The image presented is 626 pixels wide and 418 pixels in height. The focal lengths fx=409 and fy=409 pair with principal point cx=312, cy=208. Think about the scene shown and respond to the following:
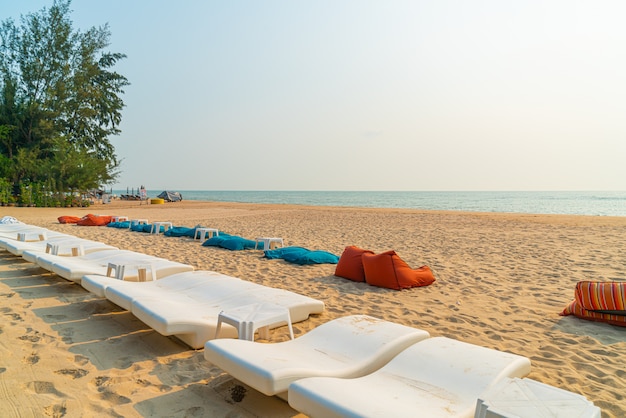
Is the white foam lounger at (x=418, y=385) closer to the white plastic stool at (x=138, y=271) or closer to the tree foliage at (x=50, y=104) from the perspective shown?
the white plastic stool at (x=138, y=271)

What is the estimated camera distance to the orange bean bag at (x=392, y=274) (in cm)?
546

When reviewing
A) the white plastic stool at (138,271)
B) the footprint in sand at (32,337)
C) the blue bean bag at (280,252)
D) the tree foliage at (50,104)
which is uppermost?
the tree foliage at (50,104)

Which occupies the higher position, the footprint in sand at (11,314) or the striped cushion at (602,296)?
the striped cushion at (602,296)

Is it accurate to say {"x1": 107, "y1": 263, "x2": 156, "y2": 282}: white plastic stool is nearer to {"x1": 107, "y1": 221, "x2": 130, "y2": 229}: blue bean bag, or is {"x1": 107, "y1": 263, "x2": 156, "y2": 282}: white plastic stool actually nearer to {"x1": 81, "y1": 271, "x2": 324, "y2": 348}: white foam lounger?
{"x1": 81, "y1": 271, "x2": 324, "y2": 348}: white foam lounger

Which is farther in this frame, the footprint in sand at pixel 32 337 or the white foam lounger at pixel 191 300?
the footprint in sand at pixel 32 337

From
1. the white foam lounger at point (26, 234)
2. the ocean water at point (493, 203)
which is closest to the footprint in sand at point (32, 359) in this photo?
the white foam lounger at point (26, 234)

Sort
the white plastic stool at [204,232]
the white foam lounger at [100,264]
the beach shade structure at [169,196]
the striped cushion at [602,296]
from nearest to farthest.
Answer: the striped cushion at [602,296], the white foam lounger at [100,264], the white plastic stool at [204,232], the beach shade structure at [169,196]

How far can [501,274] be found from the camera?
6.47 meters

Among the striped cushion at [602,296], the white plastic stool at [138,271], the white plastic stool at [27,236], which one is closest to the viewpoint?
the striped cushion at [602,296]

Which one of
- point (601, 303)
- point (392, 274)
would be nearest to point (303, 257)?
point (392, 274)

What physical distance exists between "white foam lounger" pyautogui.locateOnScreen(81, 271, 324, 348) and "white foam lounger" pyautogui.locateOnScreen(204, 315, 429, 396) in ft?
2.28

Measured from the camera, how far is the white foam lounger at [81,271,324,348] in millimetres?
2902

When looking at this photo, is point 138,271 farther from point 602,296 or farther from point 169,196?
point 169,196

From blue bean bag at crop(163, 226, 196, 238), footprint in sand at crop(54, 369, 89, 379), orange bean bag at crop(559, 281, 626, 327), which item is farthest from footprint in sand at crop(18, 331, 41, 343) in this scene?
blue bean bag at crop(163, 226, 196, 238)
